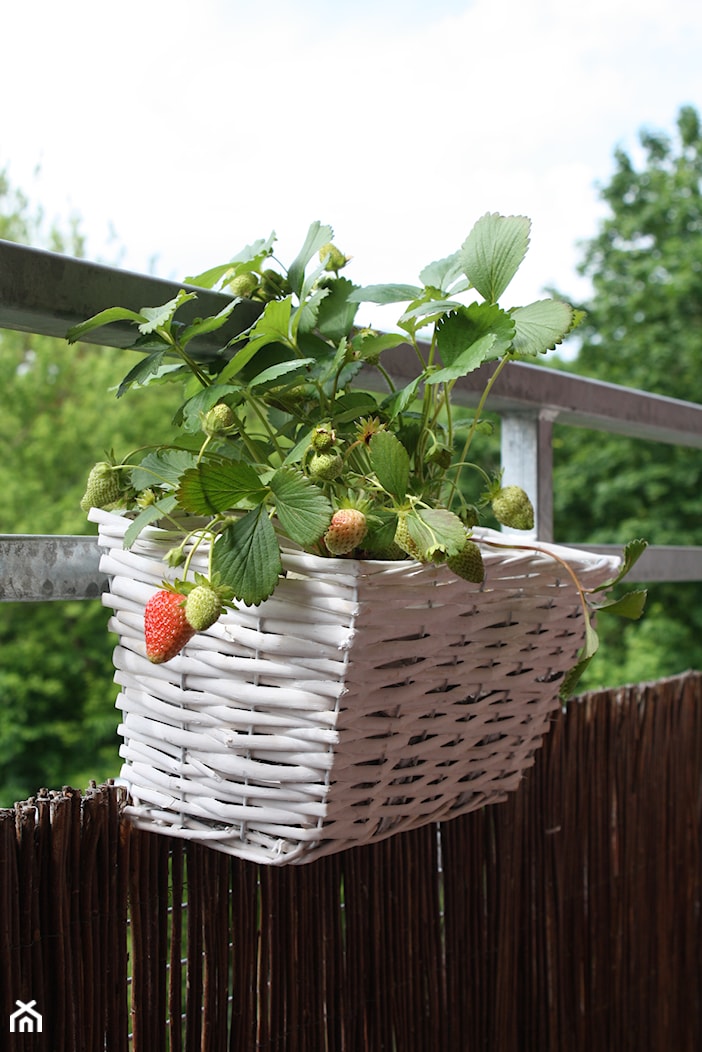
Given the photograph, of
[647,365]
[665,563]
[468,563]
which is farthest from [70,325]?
[647,365]

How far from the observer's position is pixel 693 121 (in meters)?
10.9

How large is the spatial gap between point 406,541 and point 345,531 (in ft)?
0.12

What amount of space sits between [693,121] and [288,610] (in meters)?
12.1

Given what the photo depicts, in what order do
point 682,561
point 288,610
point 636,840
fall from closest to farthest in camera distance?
point 288,610 → point 636,840 → point 682,561

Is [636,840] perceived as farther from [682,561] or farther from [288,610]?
[288,610]

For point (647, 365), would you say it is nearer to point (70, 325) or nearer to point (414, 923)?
point (414, 923)

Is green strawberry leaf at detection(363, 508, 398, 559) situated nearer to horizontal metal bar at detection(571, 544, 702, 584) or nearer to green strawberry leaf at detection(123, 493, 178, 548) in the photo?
green strawberry leaf at detection(123, 493, 178, 548)

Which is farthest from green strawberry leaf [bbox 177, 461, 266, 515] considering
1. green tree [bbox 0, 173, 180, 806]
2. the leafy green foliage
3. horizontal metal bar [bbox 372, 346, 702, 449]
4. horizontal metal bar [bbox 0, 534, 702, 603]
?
green tree [bbox 0, 173, 180, 806]

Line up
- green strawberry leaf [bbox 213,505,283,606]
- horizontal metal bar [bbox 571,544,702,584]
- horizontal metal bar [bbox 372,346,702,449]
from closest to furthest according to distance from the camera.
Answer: green strawberry leaf [bbox 213,505,283,606] → horizontal metal bar [bbox 372,346,702,449] → horizontal metal bar [bbox 571,544,702,584]

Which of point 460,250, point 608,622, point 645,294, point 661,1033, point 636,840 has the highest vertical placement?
point 645,294

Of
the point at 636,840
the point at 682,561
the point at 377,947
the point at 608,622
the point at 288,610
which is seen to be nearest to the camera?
the point at 288,610

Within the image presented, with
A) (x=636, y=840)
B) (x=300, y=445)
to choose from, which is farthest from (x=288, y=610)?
(x=636, y=840)

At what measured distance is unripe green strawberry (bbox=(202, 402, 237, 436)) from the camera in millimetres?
444

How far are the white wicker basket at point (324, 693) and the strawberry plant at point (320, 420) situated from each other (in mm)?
23
